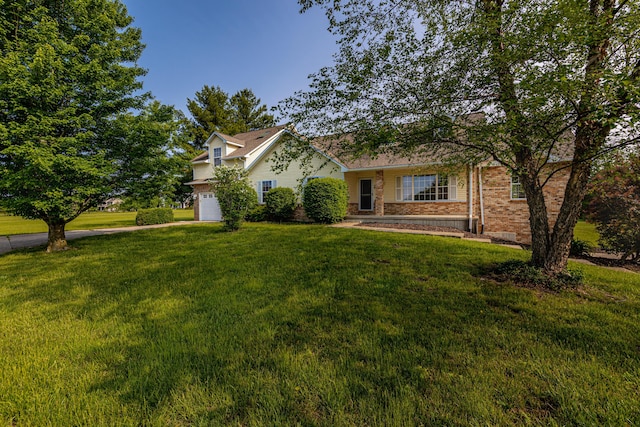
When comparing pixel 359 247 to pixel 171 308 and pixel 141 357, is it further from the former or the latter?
pixel 141 357

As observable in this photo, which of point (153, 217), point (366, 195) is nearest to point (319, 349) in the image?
point (366, 195)

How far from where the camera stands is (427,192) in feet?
43.6

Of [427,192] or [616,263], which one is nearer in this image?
[616,263]

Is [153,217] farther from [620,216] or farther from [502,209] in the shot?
[620,216]

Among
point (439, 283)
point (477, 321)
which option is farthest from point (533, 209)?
point (477, 321)

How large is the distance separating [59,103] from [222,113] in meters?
31.6

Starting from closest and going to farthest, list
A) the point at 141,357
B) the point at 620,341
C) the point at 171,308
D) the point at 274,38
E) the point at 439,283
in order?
1. the point at 141,357
2. the point at 620,341
3. the point at 171,308
4. the point at 439,283
5. the point at 274,38

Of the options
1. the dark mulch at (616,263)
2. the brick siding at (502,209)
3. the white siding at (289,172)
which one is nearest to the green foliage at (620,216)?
the dark mulch at (616,263)

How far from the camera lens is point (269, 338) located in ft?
9.86

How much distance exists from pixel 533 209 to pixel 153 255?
951 centimetres

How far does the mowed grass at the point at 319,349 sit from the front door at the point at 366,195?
31.9 ft

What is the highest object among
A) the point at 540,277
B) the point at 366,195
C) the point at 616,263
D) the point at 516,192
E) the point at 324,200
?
the point at 366,195

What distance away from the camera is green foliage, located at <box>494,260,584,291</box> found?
14.5 ft

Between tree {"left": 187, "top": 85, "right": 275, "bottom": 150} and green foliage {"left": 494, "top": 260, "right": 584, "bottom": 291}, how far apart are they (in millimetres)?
37489
